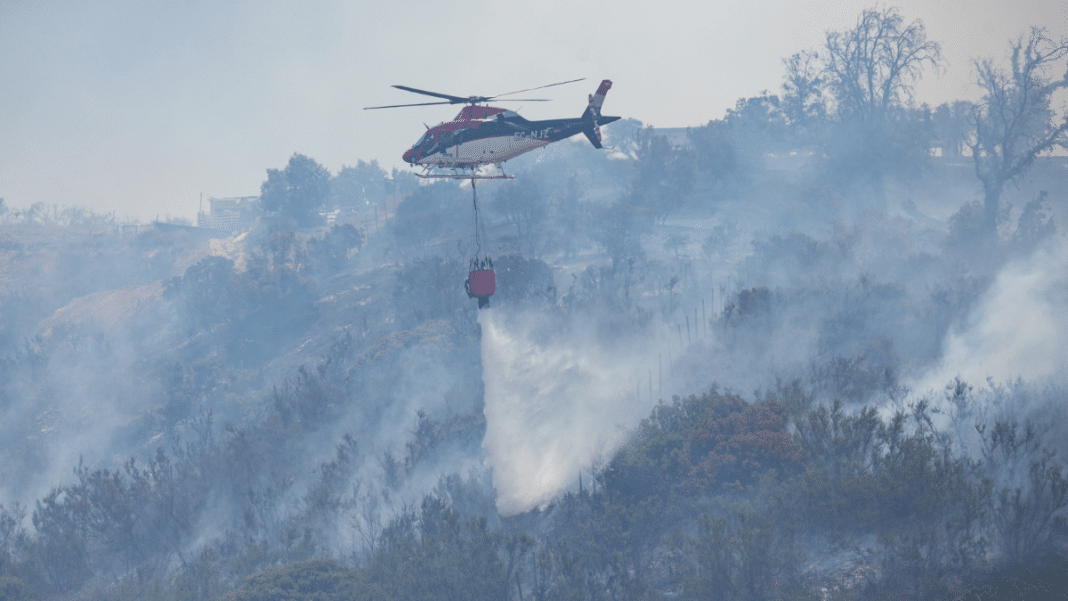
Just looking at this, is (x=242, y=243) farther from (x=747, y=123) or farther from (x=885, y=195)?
(x=885, y=195)

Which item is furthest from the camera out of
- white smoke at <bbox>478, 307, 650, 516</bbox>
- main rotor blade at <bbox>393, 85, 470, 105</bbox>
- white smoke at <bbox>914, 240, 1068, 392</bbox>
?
white smoke at <bbox>914, 240, 1068, 392</bbox>

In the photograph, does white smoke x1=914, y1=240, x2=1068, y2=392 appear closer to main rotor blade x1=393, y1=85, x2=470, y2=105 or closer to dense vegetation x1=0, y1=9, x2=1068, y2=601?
dense vegetation x1=0, y1=9, x2=1068, y2=601

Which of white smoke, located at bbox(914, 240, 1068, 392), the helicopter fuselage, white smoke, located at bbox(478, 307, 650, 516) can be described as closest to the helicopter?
the helicopter fuselage

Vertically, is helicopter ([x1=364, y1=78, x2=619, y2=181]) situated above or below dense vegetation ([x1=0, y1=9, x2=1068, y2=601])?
above

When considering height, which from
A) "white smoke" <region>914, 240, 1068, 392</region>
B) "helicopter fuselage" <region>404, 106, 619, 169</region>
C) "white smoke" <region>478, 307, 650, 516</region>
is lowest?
"white smoke" <region>478, 307, 650, 516</region>

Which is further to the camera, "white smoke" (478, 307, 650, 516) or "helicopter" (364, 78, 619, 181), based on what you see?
"white smoke" (478, 307, 650, 516)

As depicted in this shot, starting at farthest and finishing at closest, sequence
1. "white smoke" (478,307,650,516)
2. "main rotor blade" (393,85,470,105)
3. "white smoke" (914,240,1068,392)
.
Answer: "white smoke" (914,240,1068,392) < "white smoke" (478,307,650,516) < "main rotor blade" (393,85,470,105)

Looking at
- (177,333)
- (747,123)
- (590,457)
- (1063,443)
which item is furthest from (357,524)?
(747,123)

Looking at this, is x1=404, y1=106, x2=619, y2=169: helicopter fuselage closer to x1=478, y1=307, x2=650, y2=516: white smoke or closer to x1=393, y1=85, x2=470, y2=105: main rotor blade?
x1=393, y1=85, x2=470, y2=105: main rotor blade
